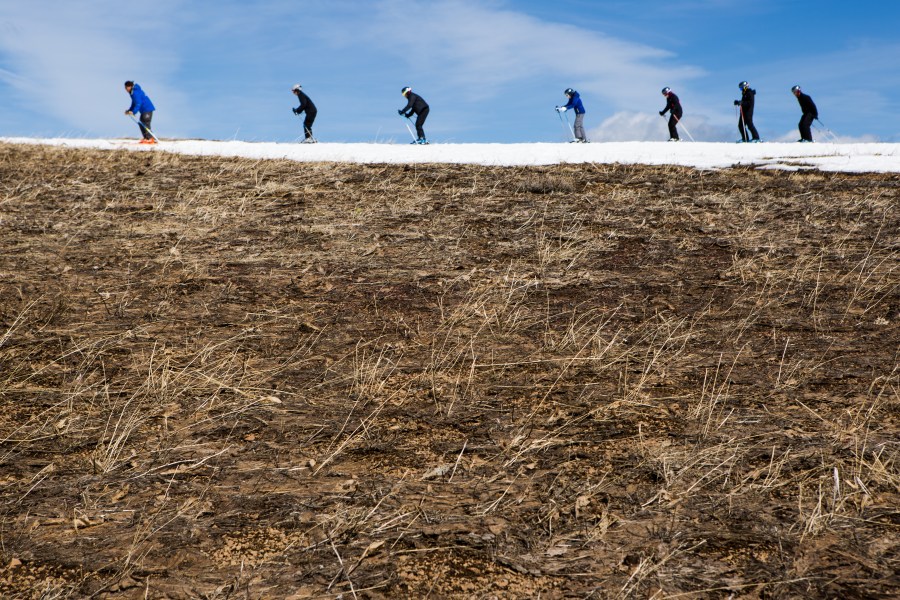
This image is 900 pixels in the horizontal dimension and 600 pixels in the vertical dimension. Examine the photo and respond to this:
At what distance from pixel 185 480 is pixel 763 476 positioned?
9.66ft

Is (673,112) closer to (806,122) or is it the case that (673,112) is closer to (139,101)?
(806,122)

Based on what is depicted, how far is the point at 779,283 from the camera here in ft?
21.5

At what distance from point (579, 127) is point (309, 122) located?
9370 mm

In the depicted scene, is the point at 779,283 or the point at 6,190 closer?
the point at 779,283

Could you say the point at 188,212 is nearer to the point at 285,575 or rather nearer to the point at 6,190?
the point at 6,190

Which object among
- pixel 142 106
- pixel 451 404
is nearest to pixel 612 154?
pixel 451 404

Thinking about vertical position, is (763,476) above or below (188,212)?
below

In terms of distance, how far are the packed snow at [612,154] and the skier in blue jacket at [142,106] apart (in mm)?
4119

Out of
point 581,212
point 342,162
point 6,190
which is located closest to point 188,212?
point 6,190

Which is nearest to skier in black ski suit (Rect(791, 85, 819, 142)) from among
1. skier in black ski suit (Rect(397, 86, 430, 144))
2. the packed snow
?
the packed snow

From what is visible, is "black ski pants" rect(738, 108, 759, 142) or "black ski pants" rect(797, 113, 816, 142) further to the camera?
"black ski pants" rect(738, 108, 759, 142)

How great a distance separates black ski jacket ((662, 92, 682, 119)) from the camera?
2245 centimetres

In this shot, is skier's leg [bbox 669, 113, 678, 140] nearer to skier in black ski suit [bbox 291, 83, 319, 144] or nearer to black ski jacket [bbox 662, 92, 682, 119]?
black ski jacket [bbox 662, 92, 682, 119]

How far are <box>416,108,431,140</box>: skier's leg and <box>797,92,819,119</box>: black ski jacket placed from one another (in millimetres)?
11501
